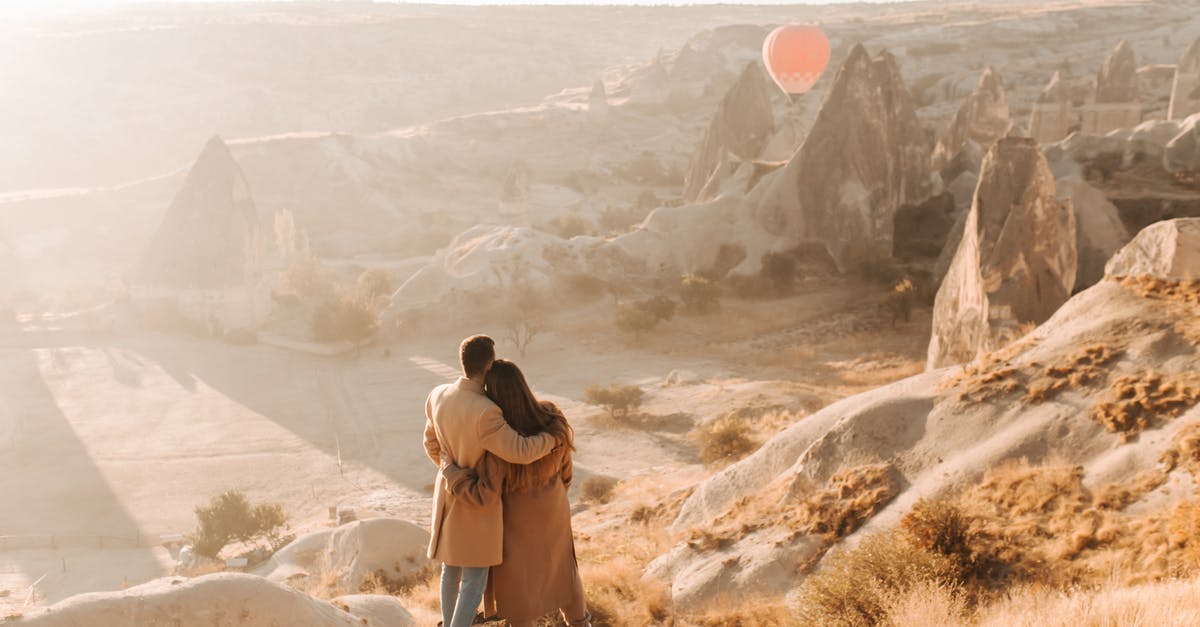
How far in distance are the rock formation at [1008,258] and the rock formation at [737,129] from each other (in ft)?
81.4

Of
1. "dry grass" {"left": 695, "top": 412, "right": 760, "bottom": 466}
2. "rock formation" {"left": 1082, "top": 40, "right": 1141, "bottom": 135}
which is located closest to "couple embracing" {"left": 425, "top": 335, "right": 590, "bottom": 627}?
"dry grass" {"left": 695, "top": 412, "right": 760, "bottom": 466}

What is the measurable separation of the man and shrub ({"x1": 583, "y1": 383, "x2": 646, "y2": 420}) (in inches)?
646

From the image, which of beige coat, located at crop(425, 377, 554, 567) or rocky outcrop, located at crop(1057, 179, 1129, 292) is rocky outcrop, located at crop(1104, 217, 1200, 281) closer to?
beige coat, located at crop(425, 377, 554, 567)

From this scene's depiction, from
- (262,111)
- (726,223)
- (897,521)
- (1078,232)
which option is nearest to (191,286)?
(726,223)

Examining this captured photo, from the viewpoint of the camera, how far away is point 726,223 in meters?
32.7

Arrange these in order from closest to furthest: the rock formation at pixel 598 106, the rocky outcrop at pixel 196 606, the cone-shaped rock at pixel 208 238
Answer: the rocky outcrop at pixel 196 606, the cone-shaped rock at pixel 208 238, the rock formation at pixel 598 106

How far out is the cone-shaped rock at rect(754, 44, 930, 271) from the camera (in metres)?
31.2

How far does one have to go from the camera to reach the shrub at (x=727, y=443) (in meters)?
16.1

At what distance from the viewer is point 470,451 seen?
4.45 metres

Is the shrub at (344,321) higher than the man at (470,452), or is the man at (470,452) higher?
the man at (470,452)

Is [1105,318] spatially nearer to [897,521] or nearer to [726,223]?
[897,521]

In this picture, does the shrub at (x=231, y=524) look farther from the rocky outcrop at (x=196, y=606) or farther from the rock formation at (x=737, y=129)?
the rock formation at (x=737, y=129)

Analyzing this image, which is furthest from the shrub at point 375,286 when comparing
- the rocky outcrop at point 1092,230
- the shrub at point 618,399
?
the rocky outcrop at point 1092,230

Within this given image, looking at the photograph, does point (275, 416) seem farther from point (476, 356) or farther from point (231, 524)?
point (476, 356)
